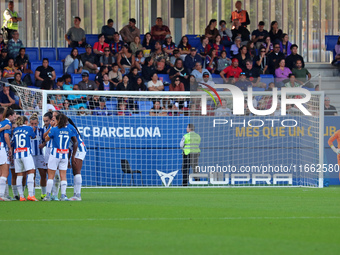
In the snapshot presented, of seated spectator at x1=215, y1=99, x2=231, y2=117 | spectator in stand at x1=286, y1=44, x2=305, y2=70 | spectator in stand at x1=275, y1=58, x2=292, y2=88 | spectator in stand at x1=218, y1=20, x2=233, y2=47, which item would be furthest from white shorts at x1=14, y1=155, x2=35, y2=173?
spectator in stand at x1=218, y1=20, x2=233, y2=47

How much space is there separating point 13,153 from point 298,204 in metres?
5.39

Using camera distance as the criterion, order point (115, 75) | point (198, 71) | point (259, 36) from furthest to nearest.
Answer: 1. point (259, 36)
2. point (198, 71)
3. point (115, 75)

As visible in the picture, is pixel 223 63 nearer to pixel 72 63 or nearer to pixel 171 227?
pixel 72 63

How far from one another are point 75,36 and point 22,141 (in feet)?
35.5

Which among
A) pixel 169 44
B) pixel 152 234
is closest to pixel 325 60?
pixel 169 44

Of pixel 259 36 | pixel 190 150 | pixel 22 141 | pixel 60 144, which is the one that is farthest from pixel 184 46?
pixel 60 144

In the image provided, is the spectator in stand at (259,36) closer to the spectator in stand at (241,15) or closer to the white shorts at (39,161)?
the spectator in stand at (241,15)

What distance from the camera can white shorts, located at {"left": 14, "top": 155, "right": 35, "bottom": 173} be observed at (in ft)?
40.2

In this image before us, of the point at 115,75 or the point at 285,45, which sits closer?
the point at 115,75

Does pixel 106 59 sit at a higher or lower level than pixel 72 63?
higher

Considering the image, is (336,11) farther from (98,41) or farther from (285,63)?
(98,41)

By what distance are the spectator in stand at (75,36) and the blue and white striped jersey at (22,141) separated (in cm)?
1057

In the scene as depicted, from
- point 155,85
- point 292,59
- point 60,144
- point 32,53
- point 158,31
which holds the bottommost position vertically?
point 60,144

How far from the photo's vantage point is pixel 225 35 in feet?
78.8
